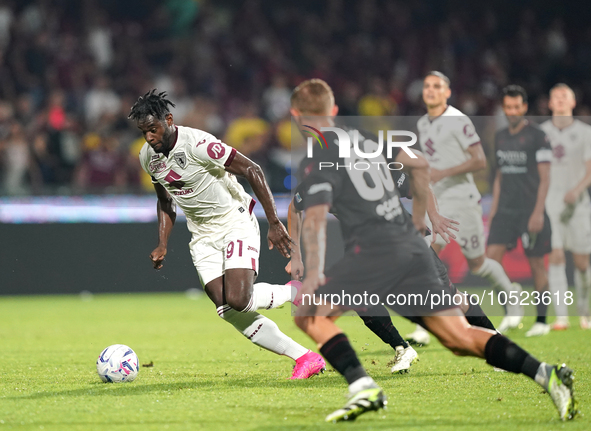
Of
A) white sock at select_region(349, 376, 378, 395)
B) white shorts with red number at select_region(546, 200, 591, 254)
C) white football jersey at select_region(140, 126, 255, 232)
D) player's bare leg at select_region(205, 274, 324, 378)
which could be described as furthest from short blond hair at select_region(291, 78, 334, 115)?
white shorts with red number at select_region(546, 200, 591, 254)

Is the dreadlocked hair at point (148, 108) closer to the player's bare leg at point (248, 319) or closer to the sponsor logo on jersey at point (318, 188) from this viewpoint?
the player's bare leg at point (248, 319)

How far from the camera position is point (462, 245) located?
7.45 meters

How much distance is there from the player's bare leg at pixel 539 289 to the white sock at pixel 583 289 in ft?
1.97

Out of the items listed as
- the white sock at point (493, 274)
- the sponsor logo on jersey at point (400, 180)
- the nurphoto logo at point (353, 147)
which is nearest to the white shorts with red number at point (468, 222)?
the white sock at point (493, 274)

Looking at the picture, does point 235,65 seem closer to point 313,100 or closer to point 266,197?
point 266,197

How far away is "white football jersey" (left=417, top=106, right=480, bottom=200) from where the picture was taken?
7273 millimetres

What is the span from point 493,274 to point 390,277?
3.33 metres

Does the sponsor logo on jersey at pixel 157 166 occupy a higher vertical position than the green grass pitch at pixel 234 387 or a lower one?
higher

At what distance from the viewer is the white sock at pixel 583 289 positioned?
937 centimetres

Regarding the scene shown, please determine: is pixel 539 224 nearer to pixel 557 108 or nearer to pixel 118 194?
pixel 557 108

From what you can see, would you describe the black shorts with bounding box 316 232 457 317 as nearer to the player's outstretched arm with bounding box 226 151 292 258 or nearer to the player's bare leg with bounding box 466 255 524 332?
the player's outstretched arm with bounding box 226 151 292 258

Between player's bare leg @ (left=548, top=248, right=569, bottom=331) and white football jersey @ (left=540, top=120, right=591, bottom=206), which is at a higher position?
white football jersey @ (left=540, top=120, right=591, bottom=206)

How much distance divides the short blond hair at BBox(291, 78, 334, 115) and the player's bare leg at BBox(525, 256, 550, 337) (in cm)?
441

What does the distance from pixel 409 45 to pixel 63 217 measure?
8.39 meters
